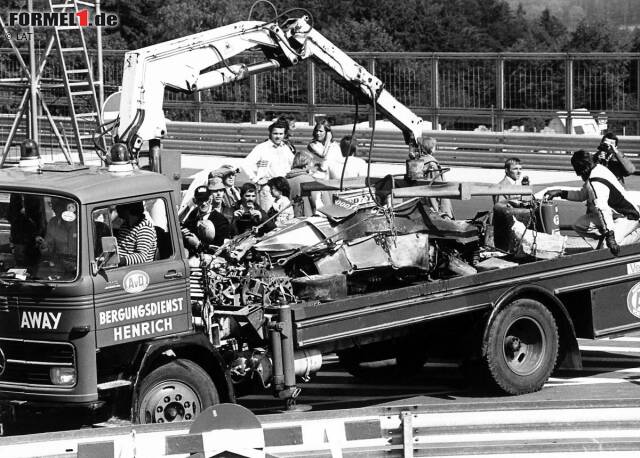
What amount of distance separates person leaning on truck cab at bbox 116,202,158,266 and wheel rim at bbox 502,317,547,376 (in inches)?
134

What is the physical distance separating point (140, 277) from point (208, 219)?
8.54 feet

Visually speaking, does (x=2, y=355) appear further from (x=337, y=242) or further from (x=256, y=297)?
(x=337, y=242)

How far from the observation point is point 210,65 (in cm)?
1294

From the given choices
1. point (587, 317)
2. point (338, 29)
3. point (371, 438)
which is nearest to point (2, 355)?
point (371, 438)

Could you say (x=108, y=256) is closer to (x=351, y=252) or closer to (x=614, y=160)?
(x=351, y=252)

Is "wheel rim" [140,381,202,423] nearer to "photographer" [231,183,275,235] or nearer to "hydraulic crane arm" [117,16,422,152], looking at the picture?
"photographer" [231,183,275,235]

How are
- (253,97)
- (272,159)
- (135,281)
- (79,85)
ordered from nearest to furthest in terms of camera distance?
1. (135,281)
2. (272,159)
3. (79,85)
4. (253,97)

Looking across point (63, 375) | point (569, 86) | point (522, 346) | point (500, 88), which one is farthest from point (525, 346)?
point (500, 88)

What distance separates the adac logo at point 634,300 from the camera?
39.7ft

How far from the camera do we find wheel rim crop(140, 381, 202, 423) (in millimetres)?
9461

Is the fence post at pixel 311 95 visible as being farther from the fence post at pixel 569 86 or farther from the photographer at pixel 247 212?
the photographer at pixel 247 212

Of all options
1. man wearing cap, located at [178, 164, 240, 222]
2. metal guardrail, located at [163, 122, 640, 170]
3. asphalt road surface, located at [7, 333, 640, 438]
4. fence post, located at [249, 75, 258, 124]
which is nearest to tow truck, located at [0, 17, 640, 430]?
asphalt road surface, located at [7, 333, 640, 438]

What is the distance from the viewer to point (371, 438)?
27.1 feet

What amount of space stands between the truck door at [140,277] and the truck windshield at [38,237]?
17 cm
